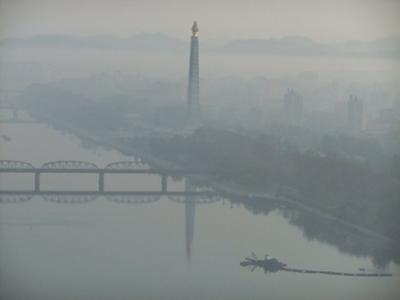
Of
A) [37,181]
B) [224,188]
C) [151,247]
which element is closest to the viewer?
[151,247]

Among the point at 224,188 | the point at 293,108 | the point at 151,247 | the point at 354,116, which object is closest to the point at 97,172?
the point at 151,247

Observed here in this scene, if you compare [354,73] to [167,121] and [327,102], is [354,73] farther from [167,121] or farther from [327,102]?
[167,121]

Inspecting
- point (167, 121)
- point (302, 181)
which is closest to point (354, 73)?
point (302, 181)

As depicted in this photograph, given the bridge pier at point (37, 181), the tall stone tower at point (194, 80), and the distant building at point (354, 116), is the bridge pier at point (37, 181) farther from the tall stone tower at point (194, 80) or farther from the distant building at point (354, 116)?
the distant building at point (354, 116)

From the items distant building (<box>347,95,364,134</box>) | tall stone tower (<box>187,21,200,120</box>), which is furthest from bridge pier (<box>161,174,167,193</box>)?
distant building (<box>347,95,364,134</box>)

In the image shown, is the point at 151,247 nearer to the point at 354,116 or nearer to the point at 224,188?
the point at 224,188

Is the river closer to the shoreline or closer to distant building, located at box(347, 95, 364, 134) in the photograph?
the shoreline
